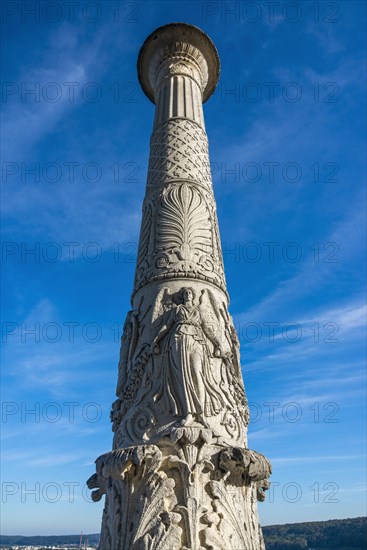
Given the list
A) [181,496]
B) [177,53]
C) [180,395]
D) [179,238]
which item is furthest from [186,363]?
[177,53]

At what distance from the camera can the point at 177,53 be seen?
31.7ft

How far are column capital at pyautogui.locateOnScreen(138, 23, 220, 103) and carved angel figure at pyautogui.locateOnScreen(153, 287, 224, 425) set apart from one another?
19.7 ft

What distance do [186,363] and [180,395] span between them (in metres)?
0.40

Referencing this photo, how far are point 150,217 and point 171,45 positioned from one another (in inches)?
191

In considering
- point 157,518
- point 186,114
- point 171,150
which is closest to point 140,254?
point 171,150

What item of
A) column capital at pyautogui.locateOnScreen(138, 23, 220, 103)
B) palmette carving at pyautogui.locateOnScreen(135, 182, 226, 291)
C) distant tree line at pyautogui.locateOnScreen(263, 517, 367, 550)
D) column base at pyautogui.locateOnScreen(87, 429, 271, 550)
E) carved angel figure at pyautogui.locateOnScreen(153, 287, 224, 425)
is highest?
column capital at pyautogui.locateOnScreen(138, 23, 220, 103)

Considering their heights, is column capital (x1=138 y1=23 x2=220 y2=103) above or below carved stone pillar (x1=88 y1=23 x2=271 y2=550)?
above

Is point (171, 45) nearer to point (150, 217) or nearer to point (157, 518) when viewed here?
point (150, 217)

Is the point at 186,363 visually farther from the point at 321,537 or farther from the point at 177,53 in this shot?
the point at 321,537

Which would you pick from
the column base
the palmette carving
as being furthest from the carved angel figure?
the palmette carving

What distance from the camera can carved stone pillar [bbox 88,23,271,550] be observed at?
454 cm

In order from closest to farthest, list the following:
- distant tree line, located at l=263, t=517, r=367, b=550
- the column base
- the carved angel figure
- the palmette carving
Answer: the column base
the carved angel figure
the palmette carving
distant tree line, located at l=263, t=517, r=367, b=550

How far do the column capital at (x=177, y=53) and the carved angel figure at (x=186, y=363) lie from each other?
599 centimetres

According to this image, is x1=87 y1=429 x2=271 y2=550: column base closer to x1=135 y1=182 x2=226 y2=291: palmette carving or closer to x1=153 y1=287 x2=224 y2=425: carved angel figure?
x1=153 y1=287 x2=224 y2=425: carved angel figure
